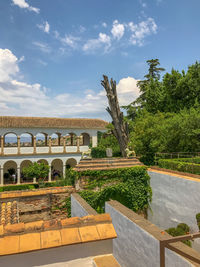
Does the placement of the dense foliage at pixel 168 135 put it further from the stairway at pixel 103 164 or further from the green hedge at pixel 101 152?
the green hedge at pixel 101 152

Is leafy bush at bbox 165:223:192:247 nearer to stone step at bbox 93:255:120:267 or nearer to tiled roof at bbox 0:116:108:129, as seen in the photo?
stone step at bbox 93:255:120:267

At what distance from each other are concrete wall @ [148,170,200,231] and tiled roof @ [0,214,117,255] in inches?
326

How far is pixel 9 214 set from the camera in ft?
20.5

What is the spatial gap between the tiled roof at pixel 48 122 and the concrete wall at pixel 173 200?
1915cm

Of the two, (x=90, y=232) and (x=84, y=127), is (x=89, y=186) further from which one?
(x=84, y=127)

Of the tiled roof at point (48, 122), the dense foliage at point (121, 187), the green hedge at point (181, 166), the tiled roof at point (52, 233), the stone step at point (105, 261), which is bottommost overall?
the dense foliage at point (121, 187)

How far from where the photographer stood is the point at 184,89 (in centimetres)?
2248

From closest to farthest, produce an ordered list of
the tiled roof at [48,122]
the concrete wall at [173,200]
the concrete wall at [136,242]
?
the concrete wall at [136,242], the concrete wall at [173,200], the tiled roof at [48,122]

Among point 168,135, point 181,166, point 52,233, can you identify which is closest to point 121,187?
point 181,166

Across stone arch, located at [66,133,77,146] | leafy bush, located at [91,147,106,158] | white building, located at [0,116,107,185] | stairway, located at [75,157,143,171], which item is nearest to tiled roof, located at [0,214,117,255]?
stairway, located at [75,157,143,171]

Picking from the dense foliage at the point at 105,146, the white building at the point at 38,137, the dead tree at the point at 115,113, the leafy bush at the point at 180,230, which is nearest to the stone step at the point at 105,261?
the leafy bush at the point at 180,230

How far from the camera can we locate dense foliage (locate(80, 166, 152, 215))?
1091 centimetres

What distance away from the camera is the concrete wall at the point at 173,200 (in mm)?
9906

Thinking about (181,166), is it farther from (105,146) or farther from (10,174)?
(10,174)
